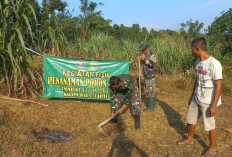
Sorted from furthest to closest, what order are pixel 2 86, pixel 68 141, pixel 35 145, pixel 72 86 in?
pixel 72 86
pixel 2 86
pixel 68 141
pixel 35 145

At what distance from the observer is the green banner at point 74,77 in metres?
4.88

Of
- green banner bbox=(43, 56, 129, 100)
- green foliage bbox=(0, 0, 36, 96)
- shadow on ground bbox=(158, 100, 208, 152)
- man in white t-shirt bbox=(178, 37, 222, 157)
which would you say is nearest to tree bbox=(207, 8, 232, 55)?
shadow on ground bbox=(158, 100, 208, 152)

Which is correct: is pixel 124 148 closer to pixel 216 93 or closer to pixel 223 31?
pixel 216 93

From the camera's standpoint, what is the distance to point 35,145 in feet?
10.4

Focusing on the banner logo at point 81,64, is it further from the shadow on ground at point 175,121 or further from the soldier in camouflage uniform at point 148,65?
the shadow on ground at point 175,121

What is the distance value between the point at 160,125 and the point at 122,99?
37.3 inches

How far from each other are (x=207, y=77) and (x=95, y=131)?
2135mm

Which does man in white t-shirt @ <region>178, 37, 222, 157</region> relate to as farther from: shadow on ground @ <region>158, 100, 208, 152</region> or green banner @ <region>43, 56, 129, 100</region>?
green banner @ <region>43, 56, 129, 100</region>

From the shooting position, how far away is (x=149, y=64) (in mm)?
4633

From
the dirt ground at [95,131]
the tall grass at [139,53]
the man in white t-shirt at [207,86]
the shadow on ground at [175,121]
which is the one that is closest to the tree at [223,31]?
the tall grass at [139,53]

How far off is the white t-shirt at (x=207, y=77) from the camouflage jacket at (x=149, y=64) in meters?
1.75

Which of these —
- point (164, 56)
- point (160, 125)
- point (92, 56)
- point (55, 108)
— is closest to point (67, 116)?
point (55, 108)

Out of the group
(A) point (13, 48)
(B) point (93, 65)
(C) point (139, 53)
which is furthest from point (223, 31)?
(A) point (13, 48)

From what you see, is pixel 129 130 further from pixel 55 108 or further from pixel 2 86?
pixel 2 86
